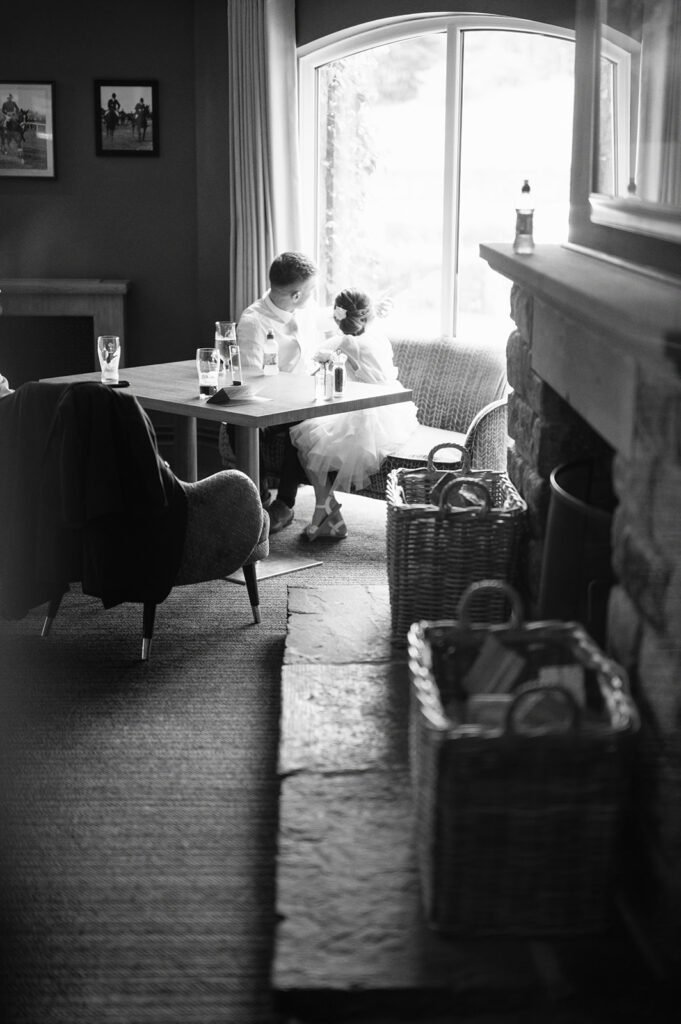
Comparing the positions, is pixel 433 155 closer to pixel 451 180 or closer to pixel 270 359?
pixel 451 180

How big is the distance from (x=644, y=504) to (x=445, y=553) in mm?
1199

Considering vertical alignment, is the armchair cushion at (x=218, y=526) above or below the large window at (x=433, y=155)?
below

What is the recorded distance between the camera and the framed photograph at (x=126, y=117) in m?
6.24

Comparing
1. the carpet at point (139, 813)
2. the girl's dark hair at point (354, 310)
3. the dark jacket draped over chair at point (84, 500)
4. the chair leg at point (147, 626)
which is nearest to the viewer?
the carpet at point (139, 813)

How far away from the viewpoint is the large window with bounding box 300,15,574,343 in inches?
219

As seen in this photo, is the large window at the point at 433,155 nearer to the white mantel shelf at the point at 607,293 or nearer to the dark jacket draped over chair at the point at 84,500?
the dark jacket draped over chair at the point at 84,500

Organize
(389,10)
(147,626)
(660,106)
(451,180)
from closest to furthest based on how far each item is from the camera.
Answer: (660,106) < (147,626) < (389,10) < (451,180)

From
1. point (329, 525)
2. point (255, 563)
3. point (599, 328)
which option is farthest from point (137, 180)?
point (599, 328)

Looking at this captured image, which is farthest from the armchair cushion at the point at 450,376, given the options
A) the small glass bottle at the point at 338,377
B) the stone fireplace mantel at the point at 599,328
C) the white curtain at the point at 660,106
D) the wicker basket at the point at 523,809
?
the wicker basket at the point at 523,809

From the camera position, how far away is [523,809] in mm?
1878

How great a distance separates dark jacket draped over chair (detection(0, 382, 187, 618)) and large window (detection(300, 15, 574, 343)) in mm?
2414

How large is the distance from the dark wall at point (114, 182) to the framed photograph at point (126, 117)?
4 cm

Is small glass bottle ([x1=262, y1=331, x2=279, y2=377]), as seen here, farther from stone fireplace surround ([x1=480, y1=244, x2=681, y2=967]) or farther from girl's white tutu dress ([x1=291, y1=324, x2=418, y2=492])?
stone fireplace surround ([x1=480, y1=244, x2=681, y2=967])

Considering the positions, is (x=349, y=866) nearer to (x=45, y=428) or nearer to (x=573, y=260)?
Result: (x=573, y=260)
